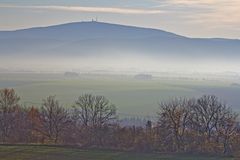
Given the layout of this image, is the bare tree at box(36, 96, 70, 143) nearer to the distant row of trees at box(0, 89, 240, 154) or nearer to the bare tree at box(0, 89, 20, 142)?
the distant row of trees at box(0, 89, 240, 154)

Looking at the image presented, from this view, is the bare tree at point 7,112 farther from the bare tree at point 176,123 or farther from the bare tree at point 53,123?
the bare tree at point 176,123

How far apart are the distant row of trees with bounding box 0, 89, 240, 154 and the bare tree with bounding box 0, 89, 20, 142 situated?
0.12 meters

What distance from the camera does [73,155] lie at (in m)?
48.4

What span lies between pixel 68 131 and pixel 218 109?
56.9 feet

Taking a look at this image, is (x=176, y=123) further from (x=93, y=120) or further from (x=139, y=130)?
(x=93, y=120)

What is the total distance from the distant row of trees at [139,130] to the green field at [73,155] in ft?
8.00

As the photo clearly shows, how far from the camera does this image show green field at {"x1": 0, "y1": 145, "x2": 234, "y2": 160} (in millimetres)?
47000

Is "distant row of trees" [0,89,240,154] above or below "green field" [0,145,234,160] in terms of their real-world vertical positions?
above

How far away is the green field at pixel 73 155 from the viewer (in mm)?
47000

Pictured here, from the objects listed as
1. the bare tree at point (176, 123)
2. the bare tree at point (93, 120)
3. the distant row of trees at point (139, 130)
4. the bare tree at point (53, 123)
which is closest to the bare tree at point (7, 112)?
the distant row of trees at point (139, 130)

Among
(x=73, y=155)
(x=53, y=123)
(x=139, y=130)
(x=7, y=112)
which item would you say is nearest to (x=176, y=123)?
(x=139, y=130)

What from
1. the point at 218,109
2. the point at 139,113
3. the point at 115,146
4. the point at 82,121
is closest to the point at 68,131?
the point at 82,121

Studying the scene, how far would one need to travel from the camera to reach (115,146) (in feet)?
174

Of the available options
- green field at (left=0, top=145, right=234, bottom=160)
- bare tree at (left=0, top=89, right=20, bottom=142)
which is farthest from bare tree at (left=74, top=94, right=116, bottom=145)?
bare tree at (left=0, top=89, right=20, bottom=142)
